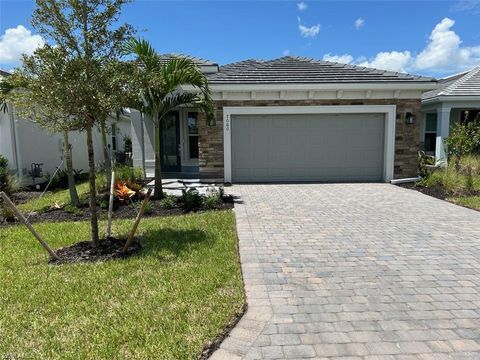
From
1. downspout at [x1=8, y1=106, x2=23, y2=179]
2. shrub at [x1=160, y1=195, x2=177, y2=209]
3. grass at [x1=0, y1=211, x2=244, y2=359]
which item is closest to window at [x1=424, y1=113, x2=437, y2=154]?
shrub at [x1=160, y1=195, x2=177, y2=209]

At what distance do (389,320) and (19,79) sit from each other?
5.34 meters

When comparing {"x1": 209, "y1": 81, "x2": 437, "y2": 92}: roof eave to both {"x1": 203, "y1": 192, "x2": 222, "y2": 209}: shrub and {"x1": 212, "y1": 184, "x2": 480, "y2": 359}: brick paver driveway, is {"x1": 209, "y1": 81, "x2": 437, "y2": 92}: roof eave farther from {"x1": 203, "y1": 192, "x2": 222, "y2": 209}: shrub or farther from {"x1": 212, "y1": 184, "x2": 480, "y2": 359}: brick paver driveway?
{"x1": 212, "y1": 184, "x2": 480, "y2": 359}: brick paver driveway

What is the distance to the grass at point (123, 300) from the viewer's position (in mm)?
2982

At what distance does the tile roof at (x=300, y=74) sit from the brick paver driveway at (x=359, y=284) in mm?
5611

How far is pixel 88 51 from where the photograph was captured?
493 cm

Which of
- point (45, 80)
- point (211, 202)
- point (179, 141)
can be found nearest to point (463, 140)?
point (211, 202)

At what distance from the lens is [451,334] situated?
10.2ft

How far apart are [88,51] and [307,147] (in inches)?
350

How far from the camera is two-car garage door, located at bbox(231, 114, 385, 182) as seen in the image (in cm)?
1241

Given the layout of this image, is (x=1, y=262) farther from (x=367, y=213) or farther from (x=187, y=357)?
(x=367, y=213)

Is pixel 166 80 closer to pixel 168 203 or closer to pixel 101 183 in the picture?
pixel 168 203

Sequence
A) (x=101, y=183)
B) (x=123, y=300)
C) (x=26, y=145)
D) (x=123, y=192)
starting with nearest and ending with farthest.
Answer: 1. (x=123, y=300)
2. (x=123, y=192)
3. (x=101, y=183)
4. (x=26, y=145)

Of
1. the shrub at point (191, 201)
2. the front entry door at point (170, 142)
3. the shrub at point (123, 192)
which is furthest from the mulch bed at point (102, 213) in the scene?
the front entry door at point (170, 142)

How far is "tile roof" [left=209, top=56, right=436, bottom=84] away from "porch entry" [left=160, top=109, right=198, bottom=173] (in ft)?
7.71
